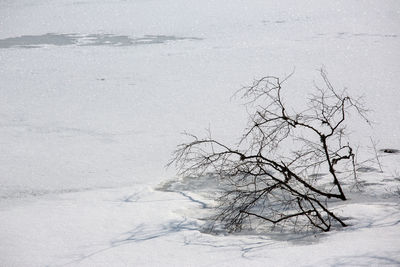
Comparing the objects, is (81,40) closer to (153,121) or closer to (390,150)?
(153,121)

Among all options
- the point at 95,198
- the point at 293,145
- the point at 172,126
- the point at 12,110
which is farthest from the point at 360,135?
the point at 12,110

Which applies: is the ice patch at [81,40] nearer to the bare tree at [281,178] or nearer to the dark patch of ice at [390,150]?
the bare tree at [281,178]

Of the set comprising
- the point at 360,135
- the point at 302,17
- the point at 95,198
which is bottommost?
the point at 95,198

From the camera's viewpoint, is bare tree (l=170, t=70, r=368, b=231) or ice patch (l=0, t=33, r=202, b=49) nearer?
bare tree (l=170, t=70, r=368, b=231)

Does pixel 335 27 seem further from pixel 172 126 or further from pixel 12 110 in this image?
pixel 12 110

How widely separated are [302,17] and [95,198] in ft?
40.1

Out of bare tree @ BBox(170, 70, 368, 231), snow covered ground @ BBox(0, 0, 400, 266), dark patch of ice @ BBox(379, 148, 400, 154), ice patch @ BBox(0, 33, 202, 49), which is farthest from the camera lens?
ice patch @ BBox(0, 33, 202, 49)

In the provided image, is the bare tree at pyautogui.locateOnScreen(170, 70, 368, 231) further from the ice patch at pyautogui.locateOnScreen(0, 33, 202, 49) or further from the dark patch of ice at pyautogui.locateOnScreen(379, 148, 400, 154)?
the ice patch at pyautogui.locateOnScreen(0, 33, 202, 49)

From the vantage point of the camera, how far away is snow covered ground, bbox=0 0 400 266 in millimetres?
3004

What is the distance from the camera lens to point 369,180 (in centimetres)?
425

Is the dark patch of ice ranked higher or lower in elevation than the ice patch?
lower

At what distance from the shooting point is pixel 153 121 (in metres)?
6.40

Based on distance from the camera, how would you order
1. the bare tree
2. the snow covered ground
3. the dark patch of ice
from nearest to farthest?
the snow covered ground
the bare tree
the dark patch of ice

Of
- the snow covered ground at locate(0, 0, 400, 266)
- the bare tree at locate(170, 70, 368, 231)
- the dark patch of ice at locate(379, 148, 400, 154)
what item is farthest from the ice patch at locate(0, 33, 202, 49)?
the dark patch of ice at locate(379, 148, 400, 154)
